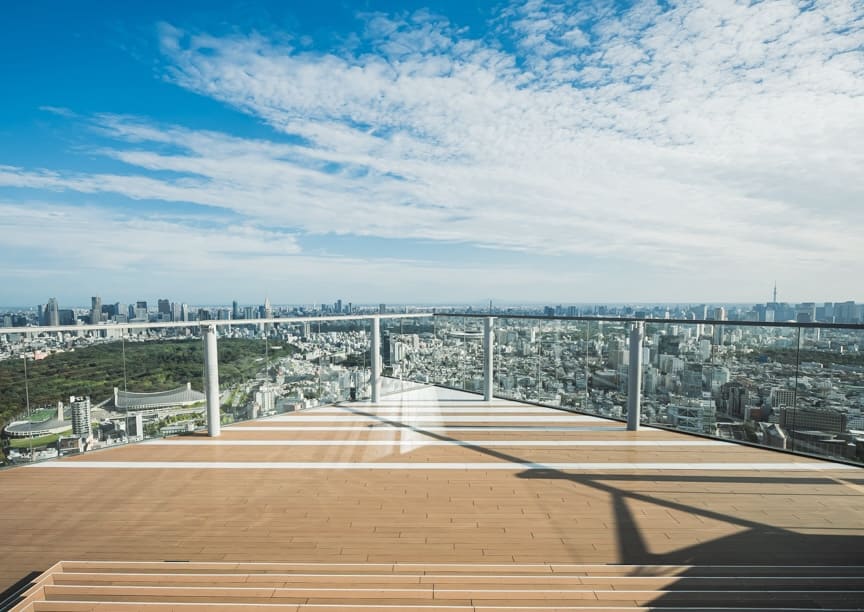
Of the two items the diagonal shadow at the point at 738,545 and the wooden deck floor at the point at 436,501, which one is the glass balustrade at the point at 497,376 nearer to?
the wooden deck floor at the point at 436,501

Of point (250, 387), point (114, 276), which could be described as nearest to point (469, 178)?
point (250, 387)

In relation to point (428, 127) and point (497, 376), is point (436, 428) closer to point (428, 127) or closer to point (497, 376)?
point (497, 376)

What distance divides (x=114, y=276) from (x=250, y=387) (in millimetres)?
16765

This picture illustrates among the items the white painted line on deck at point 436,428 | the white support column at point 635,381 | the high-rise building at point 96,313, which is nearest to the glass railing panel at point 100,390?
the high-rise building at point 96,313

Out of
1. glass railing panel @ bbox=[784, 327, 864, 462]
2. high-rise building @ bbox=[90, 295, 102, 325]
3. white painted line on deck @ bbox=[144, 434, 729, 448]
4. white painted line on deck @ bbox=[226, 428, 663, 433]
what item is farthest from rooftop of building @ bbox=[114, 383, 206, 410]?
glass railing panel @ bbox=[784, 327, 864, 462]

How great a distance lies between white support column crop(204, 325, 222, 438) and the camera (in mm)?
3742

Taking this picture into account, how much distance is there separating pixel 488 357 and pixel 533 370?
589 mm

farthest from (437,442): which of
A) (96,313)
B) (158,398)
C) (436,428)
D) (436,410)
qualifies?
(96,313)

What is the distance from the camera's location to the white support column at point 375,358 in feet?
16.3

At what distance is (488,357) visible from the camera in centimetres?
507

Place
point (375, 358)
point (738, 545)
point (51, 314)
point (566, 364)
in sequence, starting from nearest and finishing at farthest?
point (738, 545) < point (51, 314) < point (566, 364) < point (375, 358)

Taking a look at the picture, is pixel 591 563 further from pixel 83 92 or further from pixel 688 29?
pixel 83 92

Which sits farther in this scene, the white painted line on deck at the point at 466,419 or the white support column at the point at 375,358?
the white support column at the point at 375,358

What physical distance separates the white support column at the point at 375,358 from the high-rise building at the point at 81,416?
2.76m
